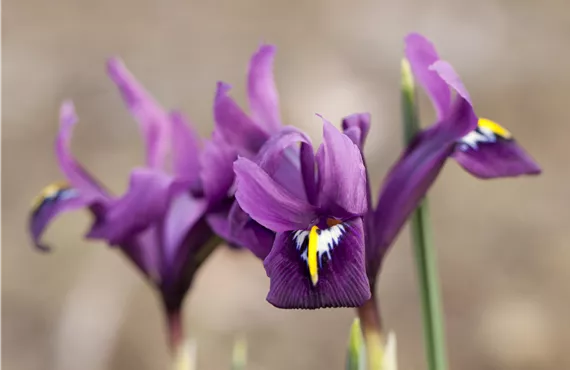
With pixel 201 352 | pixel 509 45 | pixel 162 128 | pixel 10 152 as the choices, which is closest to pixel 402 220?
pixel 162 128

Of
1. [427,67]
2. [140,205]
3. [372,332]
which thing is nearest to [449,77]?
[427,67]

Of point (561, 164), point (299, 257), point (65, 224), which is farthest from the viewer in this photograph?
point (561, 164)

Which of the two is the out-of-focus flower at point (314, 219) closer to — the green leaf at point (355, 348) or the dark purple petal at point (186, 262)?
the green leaf at point (355, 348)

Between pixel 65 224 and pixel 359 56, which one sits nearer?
pixel 65 224

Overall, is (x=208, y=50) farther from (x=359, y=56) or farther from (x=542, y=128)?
(x=542, y=128)

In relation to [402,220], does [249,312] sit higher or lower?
lower
